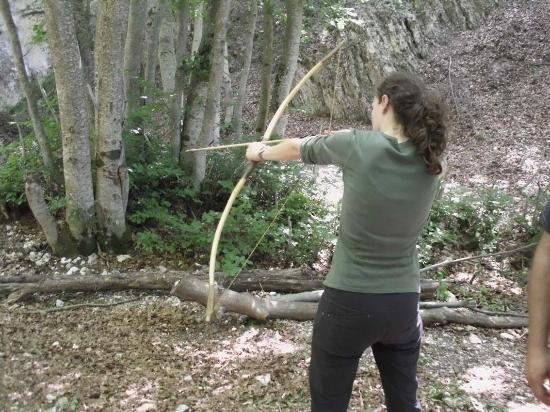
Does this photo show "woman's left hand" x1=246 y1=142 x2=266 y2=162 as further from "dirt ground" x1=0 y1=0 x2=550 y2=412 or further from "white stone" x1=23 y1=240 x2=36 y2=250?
"white stone" x1=23 y1=240 x2=36 y2=250

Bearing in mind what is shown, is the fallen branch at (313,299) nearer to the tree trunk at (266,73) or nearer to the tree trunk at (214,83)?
the tree trunk at (214,83)

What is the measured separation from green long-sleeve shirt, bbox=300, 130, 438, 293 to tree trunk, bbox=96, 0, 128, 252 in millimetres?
3129

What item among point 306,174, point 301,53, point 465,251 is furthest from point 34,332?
point 301,53

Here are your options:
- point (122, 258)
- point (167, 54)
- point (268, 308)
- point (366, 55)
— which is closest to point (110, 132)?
point (122, 258)

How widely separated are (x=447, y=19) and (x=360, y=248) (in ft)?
50.0

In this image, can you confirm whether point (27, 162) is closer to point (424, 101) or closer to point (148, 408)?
point (148, 408)

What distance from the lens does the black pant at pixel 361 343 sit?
1.81 metres

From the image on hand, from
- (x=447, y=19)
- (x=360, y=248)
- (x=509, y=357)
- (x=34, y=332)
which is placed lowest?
(x=509, y=357)

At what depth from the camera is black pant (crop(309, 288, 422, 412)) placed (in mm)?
1814

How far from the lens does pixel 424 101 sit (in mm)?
1770

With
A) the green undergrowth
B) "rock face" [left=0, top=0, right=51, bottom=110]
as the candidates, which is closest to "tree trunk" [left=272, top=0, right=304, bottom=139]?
the green undergrowth

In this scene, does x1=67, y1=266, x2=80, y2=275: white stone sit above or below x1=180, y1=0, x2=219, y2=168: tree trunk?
below

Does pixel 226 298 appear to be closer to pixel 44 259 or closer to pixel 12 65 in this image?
pixel 44 259

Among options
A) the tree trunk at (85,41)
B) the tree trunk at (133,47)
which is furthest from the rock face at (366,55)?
the tree trunk at (85,41)
